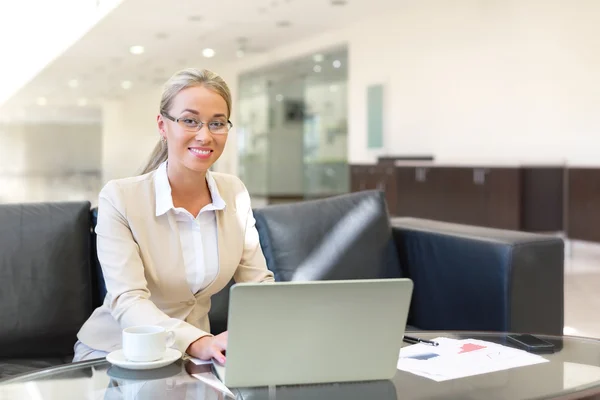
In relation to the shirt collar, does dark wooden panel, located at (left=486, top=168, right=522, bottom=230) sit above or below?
below

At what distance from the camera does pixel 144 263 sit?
179 centimetres

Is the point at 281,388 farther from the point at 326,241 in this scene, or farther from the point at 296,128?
the point at 296,128

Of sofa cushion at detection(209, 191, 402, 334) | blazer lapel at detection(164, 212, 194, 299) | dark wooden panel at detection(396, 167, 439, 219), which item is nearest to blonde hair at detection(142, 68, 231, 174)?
blazer lapel at detection(164, 212, 194, 299)

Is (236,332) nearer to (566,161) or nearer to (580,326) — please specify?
(580,326)

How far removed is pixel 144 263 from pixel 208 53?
1269 cm

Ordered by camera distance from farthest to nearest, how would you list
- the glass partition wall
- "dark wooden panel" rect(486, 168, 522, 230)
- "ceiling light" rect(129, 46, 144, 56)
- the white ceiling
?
"ceiling light" rect(129, 46, 144, 56), the glass partition wall, the white ceiling, "dark wooden panel" rect(486, 168, 522, 230)

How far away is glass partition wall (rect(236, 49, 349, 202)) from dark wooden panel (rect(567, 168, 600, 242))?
5.15m

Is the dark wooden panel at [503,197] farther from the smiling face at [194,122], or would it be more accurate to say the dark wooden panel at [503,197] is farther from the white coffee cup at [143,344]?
the white coffee cup at [143,344]

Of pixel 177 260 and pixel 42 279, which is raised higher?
pixel 177 260

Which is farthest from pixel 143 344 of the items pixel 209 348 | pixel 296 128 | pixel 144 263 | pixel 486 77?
pixel 296 128

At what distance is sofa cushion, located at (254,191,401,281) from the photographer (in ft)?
Answer: 8.74

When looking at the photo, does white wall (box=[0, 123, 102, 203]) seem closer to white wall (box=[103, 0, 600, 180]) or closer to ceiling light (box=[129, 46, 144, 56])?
ceiling light (box=[129, 46, 144, 56])

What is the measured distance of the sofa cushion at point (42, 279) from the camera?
7.36ft

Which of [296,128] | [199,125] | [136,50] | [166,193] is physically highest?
[136,50]
